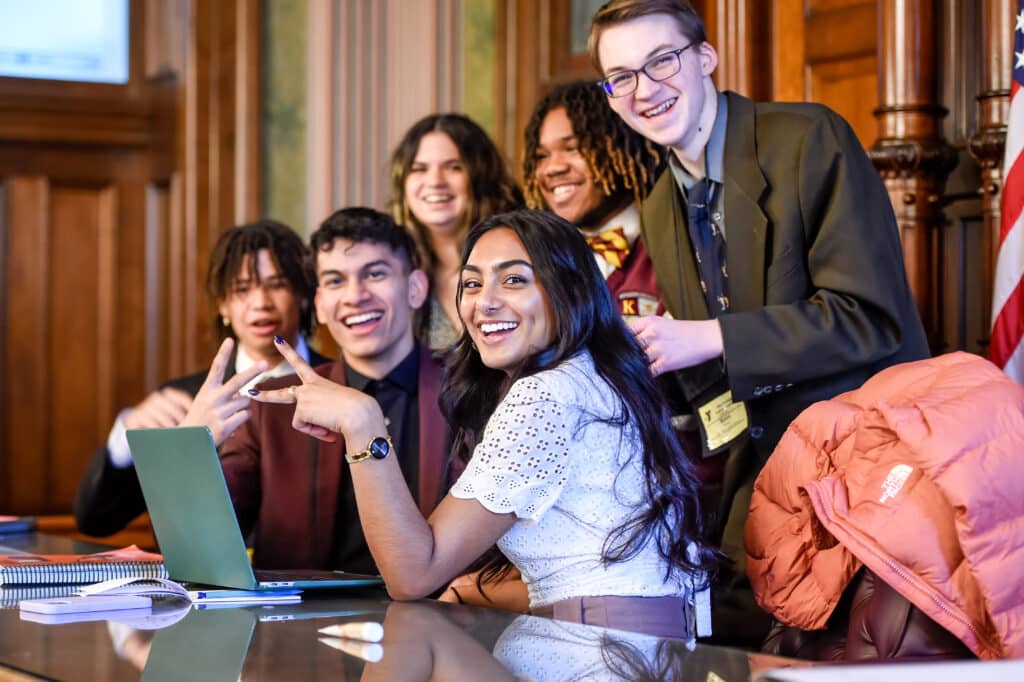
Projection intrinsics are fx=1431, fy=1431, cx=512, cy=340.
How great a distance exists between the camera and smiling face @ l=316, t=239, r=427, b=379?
8.46 ft

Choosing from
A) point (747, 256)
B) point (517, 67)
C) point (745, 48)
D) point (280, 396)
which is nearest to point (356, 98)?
point (517, 67)

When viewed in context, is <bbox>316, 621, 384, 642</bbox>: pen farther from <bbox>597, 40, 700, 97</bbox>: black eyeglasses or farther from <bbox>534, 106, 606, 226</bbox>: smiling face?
<bbox>534, 106, 606, 226</bbox>: smiling face

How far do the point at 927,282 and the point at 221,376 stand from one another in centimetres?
146

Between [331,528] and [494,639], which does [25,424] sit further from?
[494,639]

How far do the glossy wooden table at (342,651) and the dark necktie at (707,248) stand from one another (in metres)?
0.90

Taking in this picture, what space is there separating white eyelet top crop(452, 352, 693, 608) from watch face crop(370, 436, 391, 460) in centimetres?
10

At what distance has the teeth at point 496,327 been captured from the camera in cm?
195

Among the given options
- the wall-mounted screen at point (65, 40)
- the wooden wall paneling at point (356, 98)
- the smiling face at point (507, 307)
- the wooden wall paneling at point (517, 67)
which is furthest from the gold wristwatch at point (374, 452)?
the wall-mounted screen at point (65, 40)

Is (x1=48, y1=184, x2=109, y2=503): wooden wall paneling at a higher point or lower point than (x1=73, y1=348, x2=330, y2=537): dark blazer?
higher

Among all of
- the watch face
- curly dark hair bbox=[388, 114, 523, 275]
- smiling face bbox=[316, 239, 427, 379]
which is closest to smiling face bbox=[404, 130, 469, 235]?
curly dark hair bbox=[388, 114, 523, 275]

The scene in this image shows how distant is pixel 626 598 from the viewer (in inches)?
71.1

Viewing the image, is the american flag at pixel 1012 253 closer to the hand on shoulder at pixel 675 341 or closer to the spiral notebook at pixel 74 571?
the hand on shoulder at pixel 675 341

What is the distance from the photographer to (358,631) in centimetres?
154

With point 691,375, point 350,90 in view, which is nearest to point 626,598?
point 691,375
